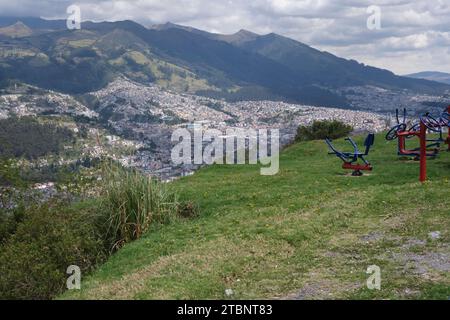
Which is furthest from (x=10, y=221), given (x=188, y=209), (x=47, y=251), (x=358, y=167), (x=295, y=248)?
(x=358, y=167)

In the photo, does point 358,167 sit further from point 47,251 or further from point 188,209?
point 47,251

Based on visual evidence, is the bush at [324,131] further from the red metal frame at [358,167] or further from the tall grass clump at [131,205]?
the tall grass clump at [131,205]

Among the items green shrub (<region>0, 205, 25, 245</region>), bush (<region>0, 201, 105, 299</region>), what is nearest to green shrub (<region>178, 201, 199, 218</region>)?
bush (<region>0, 201, 105, 299</region>)

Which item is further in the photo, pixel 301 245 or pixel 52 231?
pixel 52 231

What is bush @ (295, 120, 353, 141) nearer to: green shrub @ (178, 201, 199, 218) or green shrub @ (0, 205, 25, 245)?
green shrub @ (178, 201, 199, 218)
